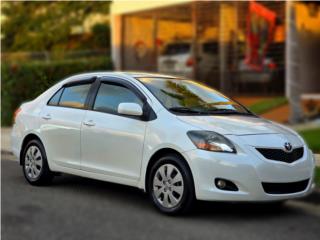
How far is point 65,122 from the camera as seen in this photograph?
768 centimetres

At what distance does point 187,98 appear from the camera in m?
7.09

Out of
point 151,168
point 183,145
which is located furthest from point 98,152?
point 183,145

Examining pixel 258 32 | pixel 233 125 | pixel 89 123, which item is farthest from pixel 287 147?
pixel 258 32

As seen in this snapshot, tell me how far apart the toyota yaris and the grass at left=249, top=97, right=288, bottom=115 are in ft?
26.5

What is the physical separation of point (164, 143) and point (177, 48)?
45.5ft

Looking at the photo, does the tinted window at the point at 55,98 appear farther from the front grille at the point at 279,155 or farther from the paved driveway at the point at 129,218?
the front grille at the point at 279,155

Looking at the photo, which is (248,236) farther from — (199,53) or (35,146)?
(199,53)

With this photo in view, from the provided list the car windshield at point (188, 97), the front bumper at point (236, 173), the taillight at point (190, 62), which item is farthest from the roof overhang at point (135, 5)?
the front bumper at point (236, 173)

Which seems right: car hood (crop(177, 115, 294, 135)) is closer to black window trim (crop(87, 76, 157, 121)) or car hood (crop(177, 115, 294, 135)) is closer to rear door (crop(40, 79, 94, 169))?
black window trim (crop(87, 76, 157, 121))

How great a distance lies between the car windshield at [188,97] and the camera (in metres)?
6.82

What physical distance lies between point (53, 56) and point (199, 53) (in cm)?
745

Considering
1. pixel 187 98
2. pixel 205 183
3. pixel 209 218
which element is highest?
pixel 187 98

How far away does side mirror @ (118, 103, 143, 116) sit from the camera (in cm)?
668

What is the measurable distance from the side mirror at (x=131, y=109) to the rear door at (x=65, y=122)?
889 mm
